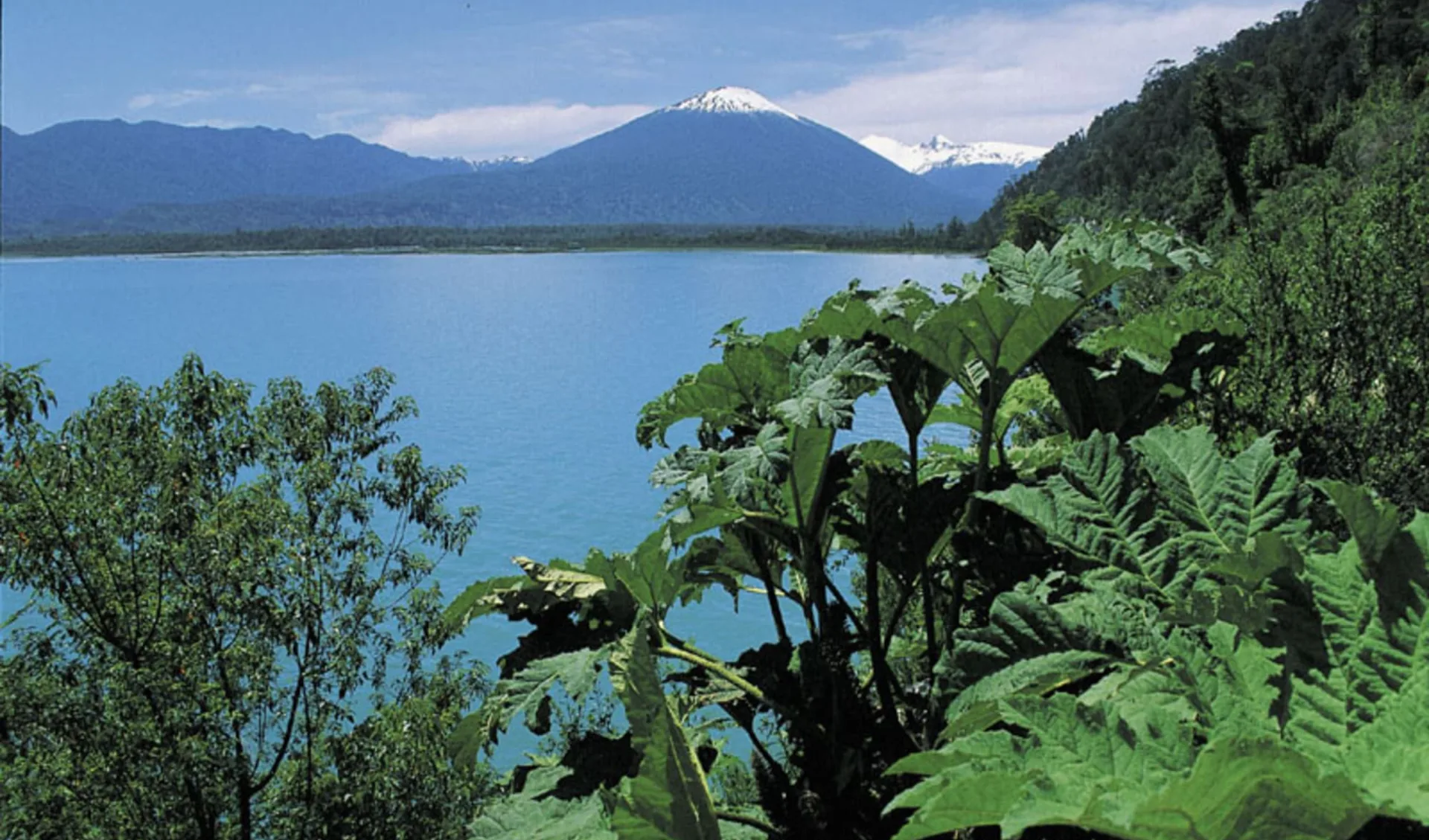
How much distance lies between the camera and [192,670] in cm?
881

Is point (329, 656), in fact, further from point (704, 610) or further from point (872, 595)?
point (704, 610)

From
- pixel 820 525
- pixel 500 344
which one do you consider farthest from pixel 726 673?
pixel 500 344

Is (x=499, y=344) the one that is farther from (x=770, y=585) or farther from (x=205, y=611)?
(x=770, y=585)

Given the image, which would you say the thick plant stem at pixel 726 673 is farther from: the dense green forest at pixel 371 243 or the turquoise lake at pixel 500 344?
the dense green forest at pixel 371 243

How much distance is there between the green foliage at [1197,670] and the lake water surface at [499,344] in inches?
42.4

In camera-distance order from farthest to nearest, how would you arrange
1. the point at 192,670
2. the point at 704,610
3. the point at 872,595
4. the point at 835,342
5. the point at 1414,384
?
the point at 704,610
the point at 192,670
the point at 1414,384
the point at 872,595
the point at 835,342

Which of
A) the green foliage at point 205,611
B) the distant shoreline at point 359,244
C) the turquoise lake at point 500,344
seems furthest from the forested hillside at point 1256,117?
the distant shoreline at point 359,244

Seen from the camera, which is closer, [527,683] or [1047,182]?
[527,683]

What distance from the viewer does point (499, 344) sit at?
7356 cm

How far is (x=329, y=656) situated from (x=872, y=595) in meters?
8.16

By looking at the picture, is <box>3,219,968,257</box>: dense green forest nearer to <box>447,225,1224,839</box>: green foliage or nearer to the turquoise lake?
the turquoise lake

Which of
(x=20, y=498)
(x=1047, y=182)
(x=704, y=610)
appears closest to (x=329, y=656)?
(x=20, y=498)

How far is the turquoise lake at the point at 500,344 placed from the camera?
110ft

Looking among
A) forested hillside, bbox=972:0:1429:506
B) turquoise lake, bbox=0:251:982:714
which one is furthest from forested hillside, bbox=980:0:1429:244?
turquoise lake, bbox=0:251:982:714
